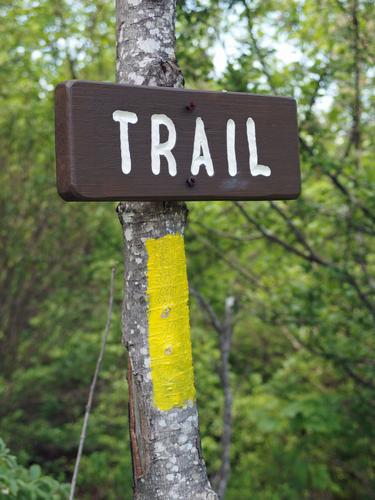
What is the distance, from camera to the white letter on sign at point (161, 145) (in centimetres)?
129

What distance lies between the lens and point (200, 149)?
53.1 inches

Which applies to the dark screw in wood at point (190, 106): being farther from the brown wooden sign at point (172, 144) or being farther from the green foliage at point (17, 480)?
the green foliage at point (17, 480)

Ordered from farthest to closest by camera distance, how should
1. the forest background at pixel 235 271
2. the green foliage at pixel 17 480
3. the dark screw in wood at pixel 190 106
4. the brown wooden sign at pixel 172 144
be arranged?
the forest background at pixel 235 271
the green foliage at pixel 17 480
the dark screw in wood at pixel 190 106
the brown wooden sign at pixel 172 144

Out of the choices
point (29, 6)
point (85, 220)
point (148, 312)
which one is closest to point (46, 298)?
point (85, 220)

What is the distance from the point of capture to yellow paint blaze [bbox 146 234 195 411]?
1367 millimetres

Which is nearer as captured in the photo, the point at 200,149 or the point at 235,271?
the point at 200,149

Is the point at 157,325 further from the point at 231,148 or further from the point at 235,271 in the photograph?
the point at 235,271

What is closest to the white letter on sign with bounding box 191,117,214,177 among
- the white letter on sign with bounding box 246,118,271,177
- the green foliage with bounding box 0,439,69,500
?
the white letter on sign with bounding box 246,118,271,177

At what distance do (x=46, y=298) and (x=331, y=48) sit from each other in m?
2.82

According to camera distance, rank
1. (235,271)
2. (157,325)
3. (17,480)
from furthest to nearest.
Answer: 1. (235,271)
2. (17,480)
3. (157,325)

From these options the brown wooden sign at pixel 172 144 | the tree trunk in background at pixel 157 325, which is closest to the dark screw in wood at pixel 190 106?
the brown wooden sign at pixel 172 144

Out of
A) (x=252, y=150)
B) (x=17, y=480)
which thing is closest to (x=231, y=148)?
(x=252, y=150)

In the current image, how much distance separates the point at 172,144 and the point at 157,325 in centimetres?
43

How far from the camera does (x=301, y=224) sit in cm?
351
